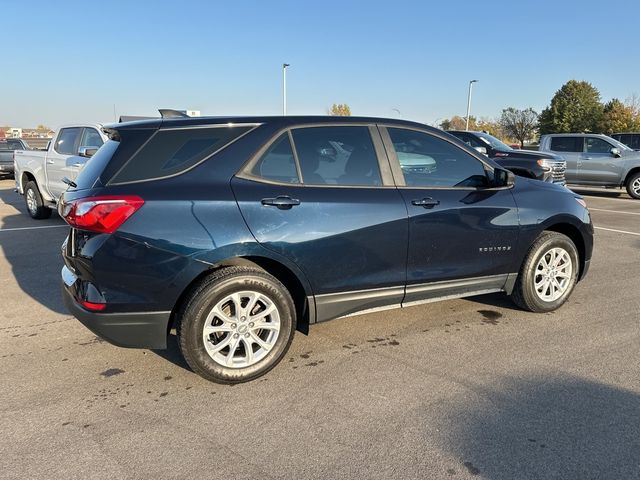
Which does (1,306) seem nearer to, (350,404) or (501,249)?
(350,404)

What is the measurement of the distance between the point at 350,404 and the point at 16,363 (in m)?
2.47

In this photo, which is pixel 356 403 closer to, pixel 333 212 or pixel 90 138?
pixel 333 212

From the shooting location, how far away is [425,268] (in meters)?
3.78

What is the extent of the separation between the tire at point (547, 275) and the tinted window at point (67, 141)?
784 centimetres

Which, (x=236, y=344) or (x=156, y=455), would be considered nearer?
(x=156, y=455)

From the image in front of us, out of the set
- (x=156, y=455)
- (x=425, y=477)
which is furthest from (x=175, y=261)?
(x=425, y=477)

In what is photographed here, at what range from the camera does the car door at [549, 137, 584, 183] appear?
48.7ft

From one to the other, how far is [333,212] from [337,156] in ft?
1.55

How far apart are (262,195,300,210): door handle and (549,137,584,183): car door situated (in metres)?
13.9

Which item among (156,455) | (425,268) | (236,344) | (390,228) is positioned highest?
(390,228)

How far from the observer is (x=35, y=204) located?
9.41 m

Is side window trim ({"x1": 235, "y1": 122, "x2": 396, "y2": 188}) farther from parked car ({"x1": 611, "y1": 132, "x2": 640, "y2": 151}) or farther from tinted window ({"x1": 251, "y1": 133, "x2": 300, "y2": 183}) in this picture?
parked car ({"x1": 611, "y1": 132, "x2": 640, "y2": 151})

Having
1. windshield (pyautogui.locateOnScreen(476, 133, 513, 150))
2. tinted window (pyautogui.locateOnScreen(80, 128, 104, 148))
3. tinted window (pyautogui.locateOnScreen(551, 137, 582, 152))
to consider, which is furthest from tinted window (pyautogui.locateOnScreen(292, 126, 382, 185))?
tinted window (pyautogui.locateOnScreen(551, 137, 582, 152))

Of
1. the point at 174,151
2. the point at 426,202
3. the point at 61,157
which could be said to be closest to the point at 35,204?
the point at 61,157
